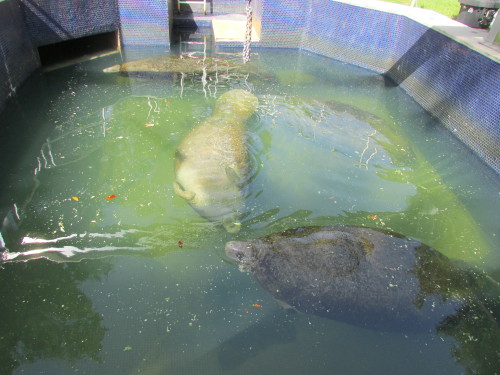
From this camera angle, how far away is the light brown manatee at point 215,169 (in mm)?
4637

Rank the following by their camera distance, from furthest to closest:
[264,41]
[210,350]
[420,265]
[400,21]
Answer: [264,41] → [400,21] → [420,265] → [210,350]

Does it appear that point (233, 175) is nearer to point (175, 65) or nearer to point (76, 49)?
point (175, 65)

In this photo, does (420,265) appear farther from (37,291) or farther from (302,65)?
(302,65)

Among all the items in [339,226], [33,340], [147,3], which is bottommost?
[33,340]

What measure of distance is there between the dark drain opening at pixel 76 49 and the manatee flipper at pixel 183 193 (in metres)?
6.88

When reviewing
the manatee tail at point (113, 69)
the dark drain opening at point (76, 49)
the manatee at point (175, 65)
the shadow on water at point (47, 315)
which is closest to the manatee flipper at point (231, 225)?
the shadow on water at point (47, 315)

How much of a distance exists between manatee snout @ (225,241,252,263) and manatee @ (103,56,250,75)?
259 inches

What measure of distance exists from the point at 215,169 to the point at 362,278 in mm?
2476

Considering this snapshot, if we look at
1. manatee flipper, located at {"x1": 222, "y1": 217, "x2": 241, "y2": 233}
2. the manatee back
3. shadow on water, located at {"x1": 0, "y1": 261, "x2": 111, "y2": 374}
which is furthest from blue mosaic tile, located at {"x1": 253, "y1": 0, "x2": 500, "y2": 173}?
shadow on water, located at {"x1": 0, "y1": 261, "x2": 111, "y2": 374}

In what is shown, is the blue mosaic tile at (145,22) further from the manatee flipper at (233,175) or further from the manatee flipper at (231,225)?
the manatee flipper at (231,225)

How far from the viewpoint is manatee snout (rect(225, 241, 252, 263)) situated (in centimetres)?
400

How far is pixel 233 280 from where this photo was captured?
388 cm

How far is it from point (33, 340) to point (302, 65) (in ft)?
32.0

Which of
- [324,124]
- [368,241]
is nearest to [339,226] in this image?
[368,241]
